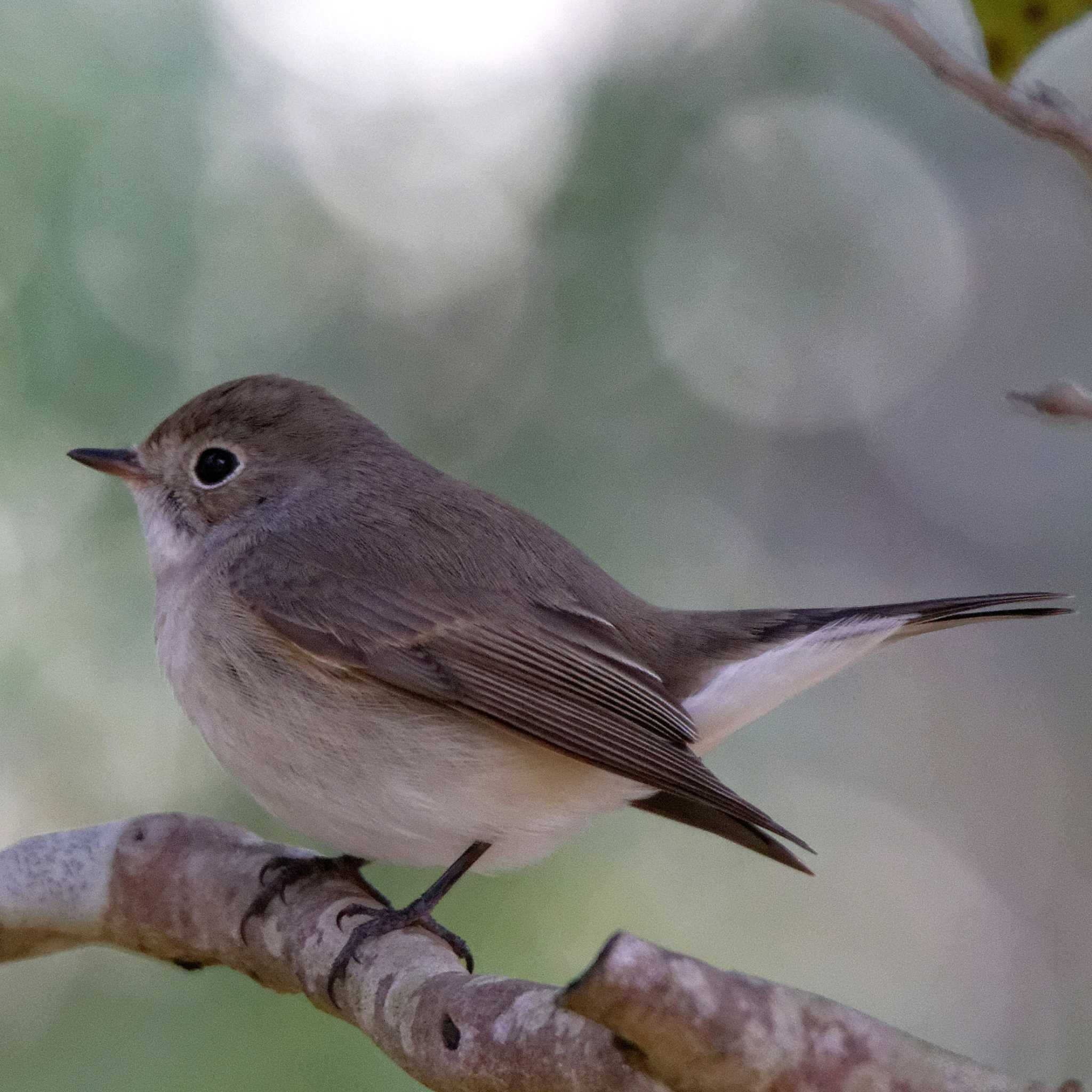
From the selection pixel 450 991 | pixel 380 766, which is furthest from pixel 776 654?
pixel 450 991

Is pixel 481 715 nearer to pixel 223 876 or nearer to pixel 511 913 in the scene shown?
pixel 223 876

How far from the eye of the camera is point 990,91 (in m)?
1.66

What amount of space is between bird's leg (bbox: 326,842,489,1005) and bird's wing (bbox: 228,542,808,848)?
1.15 feet

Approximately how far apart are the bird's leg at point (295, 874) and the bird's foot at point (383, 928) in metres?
0.13

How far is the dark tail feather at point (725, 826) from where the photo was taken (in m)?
2.66

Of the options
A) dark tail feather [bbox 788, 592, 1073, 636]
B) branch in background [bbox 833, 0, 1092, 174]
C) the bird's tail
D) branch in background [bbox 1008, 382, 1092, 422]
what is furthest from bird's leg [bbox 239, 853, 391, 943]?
branch in background [bbox 833, 0, 1092, 174]

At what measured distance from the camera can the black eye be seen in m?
3.31

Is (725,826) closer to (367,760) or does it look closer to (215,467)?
(367,760)

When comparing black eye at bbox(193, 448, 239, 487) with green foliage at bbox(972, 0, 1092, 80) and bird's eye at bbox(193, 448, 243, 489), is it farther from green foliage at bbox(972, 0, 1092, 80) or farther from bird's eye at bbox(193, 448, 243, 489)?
green foliage at bbox(972, 0, 1092, 80)

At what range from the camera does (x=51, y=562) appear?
4.44 meters

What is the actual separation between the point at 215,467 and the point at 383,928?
51.8 inches

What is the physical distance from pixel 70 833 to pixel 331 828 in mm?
636

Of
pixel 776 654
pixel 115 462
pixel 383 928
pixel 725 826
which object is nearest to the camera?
pixel 383 928

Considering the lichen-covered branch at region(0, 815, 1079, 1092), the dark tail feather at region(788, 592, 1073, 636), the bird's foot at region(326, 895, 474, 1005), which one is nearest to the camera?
the lichen-covered branch at region(0, 815, 1079, 1092)
